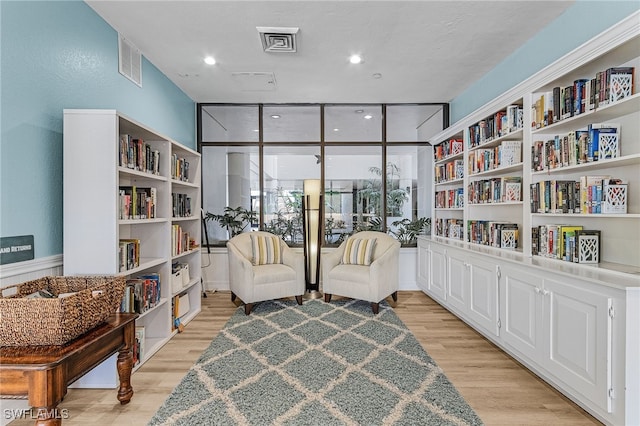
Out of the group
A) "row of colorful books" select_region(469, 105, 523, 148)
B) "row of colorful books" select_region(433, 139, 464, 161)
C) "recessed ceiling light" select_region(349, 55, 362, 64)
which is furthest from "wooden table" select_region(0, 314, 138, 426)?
"row of colorful books" select_region(433, 139, 464, 161)

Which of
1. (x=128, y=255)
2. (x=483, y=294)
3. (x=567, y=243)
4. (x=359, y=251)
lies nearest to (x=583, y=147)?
(x=567, y=243)

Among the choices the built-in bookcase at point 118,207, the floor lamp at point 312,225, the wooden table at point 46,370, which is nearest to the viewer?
the wooden table at point 46,370

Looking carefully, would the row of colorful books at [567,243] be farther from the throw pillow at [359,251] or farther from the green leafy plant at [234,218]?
the green leafy plant at [234,218]

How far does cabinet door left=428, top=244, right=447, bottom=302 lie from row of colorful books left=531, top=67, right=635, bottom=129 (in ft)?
5.76

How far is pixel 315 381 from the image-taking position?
2.29 m

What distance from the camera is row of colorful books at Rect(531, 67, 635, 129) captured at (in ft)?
6.45

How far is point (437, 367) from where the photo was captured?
2.51m

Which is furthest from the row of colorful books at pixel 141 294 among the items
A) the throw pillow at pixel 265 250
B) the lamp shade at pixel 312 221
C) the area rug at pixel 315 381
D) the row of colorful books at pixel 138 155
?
the lamp shade at pixel 312 221

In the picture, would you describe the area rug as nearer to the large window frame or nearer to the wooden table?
the wooden table

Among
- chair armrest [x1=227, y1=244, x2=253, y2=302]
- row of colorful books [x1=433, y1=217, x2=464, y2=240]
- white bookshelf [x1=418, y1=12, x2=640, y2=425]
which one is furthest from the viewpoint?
row of colorful books [x1=433, y1=217, x2=464, y2=240]

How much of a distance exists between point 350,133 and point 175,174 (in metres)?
2.65

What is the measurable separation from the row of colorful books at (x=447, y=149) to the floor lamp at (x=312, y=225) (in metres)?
1.70

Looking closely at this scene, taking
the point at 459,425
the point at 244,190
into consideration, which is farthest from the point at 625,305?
the point at 244,190

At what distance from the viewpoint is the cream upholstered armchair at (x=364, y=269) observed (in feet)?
12.4
